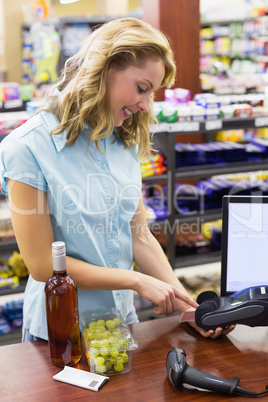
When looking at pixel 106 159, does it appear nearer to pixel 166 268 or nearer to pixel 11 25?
pixel 166 268

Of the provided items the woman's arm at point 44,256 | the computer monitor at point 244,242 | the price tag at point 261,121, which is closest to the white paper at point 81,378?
the woman's arm at point 44,256

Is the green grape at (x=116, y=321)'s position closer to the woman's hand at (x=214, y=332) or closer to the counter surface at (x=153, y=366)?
the counter surface at (x=153, y=366)

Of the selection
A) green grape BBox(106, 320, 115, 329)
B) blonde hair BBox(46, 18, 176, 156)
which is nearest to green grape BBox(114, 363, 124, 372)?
green grape BBox(106, 320, 115, 329)

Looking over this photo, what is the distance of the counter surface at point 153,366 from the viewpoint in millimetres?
1235

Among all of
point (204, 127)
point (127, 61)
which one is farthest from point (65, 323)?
point (204, 127)

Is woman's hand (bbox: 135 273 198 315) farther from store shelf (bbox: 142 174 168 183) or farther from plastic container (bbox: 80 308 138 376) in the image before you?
store shelf (bbox: 142 174 168 183)

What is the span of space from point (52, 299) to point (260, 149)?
2709 mm

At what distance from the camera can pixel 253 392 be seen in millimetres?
1229

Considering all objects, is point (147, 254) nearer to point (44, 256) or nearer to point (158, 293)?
point (158, 293)

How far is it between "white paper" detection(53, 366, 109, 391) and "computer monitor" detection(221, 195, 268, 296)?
1.53ft

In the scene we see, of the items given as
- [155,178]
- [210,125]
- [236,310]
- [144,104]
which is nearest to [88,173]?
[144,104]

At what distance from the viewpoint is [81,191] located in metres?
1.55

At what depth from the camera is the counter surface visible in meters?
1.24

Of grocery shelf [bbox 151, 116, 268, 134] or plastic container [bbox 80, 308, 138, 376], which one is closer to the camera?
plastic container [bbox 80, 308, 138, 376]
